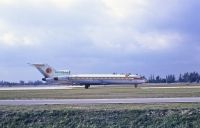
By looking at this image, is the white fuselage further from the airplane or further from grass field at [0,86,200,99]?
grass field at [0,86,200,99]

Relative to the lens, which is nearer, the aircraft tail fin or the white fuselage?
the white fuselage

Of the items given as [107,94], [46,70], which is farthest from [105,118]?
[46,70]

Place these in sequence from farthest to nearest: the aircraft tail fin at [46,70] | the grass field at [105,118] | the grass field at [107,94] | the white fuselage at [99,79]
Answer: the aircraft tail fin at [46,70] < the white fuselage at [99,79] < the grass field at [107,94] < the grass field at [105,118]

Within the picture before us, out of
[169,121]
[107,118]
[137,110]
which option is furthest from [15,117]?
[169,121]

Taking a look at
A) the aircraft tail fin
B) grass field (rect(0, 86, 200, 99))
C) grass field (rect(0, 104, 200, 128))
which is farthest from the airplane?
grass field (rect(0, 104, 200, 128))

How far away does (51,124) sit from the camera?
84.9 feet

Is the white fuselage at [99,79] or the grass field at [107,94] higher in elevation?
the white fuselage at [99,79]

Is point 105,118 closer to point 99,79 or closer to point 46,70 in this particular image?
point 99,79

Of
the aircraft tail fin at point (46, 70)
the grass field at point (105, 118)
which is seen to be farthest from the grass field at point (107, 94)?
the aircraft tail fin at point (46, 70)

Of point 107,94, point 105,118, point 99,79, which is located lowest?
point 105,118

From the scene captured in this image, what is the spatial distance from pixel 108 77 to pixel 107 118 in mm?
88783

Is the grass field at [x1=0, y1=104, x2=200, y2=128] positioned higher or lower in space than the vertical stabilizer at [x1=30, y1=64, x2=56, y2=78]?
lower

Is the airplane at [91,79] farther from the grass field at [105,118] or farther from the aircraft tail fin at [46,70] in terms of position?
the grass field at [105,118]

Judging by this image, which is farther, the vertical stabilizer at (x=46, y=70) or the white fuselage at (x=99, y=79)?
the vertical stabilizer at (x=46, y=70)
